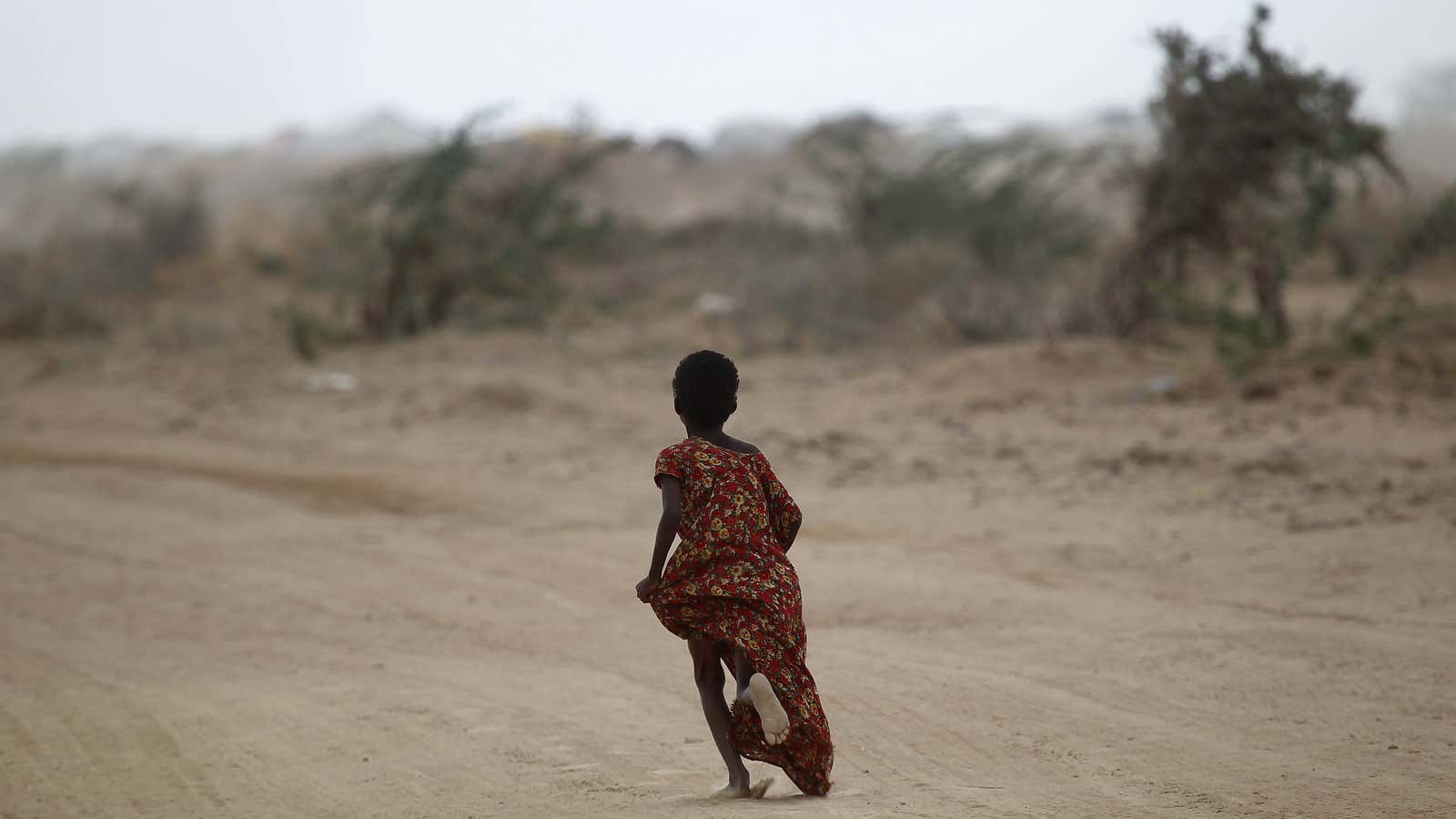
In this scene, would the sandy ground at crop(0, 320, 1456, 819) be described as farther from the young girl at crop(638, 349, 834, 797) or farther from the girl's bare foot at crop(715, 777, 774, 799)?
the young girl at crop(638, 349, 834, 797)

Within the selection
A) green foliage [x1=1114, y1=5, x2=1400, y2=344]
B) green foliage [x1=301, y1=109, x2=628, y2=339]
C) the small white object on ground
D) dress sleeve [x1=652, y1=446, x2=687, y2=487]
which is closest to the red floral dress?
dress sleeve [x1=652, y1=446, x2=687, y2=487]

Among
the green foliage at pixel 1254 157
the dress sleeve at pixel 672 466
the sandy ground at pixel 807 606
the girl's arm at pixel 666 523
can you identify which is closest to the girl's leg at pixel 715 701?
the sandy ground at pixel 807 606

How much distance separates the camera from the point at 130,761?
4.49 metres

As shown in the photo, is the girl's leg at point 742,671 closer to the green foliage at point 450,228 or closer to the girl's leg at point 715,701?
the girl's leg at point 715,701

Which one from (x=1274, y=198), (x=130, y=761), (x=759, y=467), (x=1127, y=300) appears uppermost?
(x=1274, y=198)

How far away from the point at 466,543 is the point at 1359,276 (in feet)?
58.2

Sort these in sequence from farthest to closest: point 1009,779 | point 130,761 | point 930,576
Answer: point 930,576
point 130,761
point 1009,779

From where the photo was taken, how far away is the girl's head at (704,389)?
366 cm

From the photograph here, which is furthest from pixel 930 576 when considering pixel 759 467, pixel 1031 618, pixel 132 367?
pixel 132 367

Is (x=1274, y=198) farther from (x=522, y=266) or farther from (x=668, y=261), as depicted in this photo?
(x=668, y=261)

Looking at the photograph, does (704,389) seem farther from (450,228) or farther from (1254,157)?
(450,228)

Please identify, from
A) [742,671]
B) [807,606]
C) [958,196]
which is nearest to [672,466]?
[742,671]

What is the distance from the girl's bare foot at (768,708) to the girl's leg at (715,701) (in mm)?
207

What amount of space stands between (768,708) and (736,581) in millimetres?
349
